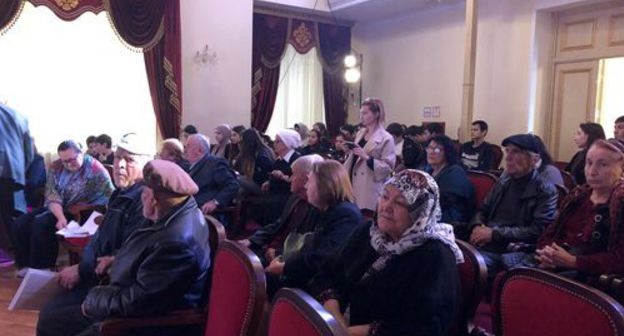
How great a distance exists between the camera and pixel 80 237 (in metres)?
3.05

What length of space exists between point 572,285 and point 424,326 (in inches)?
17.0

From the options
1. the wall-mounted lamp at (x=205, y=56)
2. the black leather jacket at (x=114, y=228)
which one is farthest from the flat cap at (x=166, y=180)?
the wall-mounted lamp at (x=205, y=56)

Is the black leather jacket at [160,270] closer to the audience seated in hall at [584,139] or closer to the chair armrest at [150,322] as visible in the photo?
the chair armrest at [150,322]

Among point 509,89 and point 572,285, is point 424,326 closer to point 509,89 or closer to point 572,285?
point 572,285

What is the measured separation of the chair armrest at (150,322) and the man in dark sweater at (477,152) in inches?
181

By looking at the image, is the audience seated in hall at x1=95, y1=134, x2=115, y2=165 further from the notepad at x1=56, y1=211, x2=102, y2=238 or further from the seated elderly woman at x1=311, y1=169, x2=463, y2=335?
the seated elderly woman at x1=311, y1=169, x2=463, y2=335

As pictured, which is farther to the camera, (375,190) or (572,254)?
(375,190)

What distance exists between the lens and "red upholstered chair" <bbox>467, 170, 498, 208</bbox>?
11.2ft

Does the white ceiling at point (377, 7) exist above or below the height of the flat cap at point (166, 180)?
above

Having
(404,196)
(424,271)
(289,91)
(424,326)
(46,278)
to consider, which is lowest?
(46,278)

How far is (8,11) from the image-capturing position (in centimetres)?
574

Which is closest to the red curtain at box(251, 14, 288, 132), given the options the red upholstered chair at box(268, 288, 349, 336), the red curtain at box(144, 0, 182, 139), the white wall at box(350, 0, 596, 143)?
the red curtain at box(144, 0, 182, 139)

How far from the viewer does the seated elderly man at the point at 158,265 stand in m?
1.78

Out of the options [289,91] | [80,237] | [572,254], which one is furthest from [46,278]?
[289,91]
